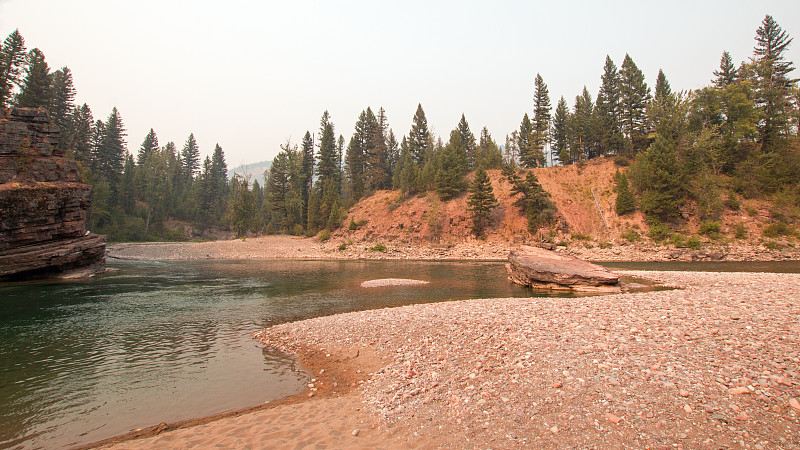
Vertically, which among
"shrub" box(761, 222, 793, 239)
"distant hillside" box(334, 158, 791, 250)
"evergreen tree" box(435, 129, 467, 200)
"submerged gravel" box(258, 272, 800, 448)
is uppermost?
"evergreen tree" box(435, 129, 467, 200)

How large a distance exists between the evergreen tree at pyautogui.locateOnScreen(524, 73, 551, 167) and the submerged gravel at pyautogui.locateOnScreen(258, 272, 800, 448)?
67164 mm

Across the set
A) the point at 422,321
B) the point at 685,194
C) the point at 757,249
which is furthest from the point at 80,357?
the point at 685,194

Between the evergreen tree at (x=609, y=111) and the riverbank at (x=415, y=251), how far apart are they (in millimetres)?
30518

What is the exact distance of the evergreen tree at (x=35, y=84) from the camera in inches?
2250

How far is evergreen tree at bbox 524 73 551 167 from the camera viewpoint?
247ft

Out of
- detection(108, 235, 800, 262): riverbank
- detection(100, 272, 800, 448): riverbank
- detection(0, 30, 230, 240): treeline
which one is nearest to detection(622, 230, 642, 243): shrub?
detection(108, 235, 800, 262): riverbank

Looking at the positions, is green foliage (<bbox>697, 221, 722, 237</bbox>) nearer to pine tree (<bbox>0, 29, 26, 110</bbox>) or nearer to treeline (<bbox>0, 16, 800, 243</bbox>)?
treeline (<bbox>0, 16, 800, 243</bbox>)

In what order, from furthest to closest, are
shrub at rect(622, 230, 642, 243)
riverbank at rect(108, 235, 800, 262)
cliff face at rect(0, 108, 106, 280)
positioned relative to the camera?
shrub at rect(622, 230, 642, 243), riverbank at rect(108, 235, 800, 262), cliff face at rect(0, 108, 106, 280)

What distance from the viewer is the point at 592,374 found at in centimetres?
737

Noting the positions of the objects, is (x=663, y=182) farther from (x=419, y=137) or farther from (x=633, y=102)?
(x=419, y=137)

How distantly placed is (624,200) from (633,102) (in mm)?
26510

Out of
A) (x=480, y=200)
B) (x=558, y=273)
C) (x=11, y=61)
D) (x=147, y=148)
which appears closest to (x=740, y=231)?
(x=480, y=200)

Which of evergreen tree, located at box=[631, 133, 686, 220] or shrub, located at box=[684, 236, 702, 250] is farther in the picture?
evergreen tree, located at box=[631, 133, 686, 220]

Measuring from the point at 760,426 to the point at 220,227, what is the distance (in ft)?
396
